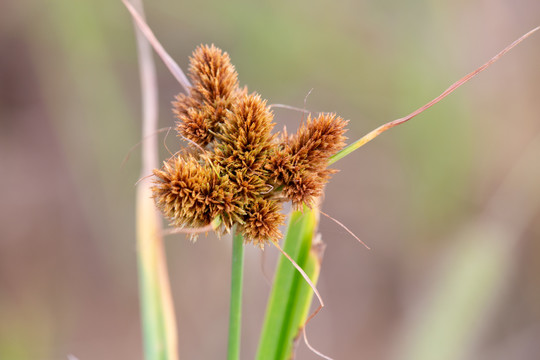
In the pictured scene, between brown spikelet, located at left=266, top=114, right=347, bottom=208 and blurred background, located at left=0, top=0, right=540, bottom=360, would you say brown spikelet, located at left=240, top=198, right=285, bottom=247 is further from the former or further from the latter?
blurred background, located at left=0, top=0, right=540, bottom=360

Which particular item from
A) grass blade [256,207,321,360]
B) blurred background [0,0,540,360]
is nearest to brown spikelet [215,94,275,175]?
grass blade [256,207,321,360]

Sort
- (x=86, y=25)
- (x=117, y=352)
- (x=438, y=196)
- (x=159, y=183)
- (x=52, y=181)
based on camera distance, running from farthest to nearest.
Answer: (x=52, y=181), (x=117, y=352), (x=438, y=196), (x=86, y=25), (x=159, y=183)

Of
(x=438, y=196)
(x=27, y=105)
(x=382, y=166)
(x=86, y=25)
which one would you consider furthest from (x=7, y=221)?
(x=438, y=196)

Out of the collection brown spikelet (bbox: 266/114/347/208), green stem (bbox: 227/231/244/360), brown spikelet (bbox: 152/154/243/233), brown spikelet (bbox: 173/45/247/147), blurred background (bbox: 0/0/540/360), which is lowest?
green stem (bbox: 227/231/244/360)

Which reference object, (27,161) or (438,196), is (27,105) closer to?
(27,161)

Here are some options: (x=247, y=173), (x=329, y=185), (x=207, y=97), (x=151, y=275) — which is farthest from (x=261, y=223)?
(x=329, y=185)

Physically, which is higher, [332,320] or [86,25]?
[86,25]
